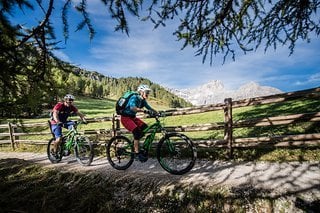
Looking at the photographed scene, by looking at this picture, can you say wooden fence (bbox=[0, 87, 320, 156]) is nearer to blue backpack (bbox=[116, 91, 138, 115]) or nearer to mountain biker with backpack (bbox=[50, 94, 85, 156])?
mountain biker with backpack (bbox=[50, 94, 85, 156])

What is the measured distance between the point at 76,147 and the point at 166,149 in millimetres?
3563

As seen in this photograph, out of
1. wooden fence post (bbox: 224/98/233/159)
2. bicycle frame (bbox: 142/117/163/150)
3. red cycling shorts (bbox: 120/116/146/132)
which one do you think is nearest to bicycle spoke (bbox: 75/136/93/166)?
red cycling shorts (bbox: 120/116/146/132)

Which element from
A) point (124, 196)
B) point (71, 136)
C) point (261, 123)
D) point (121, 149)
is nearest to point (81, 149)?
point (71, 136)

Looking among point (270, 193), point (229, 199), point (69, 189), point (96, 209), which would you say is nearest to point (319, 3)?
point (270, 193)

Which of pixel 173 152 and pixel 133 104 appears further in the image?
pixel 133 104

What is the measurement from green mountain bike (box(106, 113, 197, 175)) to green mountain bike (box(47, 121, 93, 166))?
1.04 meters

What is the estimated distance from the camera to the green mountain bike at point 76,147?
7.77 metres

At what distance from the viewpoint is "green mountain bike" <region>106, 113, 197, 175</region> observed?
575cm

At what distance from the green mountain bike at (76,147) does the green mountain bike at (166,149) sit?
1.04 meters

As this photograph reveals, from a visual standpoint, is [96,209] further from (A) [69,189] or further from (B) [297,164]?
(B) [297,164]

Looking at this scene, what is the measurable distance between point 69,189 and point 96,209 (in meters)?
1.35

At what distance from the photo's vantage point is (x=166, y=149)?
5.99 metres

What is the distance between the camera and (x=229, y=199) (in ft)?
13.7

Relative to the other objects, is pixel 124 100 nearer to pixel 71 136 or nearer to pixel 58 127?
pixel 71 136
